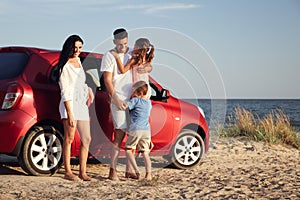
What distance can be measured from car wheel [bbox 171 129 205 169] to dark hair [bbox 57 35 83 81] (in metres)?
2.30

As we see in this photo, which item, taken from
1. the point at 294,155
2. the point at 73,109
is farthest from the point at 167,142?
the point at 294,155

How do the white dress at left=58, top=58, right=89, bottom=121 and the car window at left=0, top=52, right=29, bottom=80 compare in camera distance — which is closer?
the white dress at left=58, top=58, right=89, bottom=121

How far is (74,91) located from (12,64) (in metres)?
0.93

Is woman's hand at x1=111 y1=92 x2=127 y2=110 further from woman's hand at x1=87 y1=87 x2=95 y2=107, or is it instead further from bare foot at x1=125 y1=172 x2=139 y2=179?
bare foot at x1=125 y1=172 x2=139 y2=179

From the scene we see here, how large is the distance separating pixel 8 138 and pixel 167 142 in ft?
8.14

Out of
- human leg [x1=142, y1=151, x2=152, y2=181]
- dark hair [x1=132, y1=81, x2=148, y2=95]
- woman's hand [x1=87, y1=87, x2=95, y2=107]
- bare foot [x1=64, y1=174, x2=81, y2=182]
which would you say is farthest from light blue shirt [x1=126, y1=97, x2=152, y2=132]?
bare foot [x1=64, y1=174, x2=81, y2=182]

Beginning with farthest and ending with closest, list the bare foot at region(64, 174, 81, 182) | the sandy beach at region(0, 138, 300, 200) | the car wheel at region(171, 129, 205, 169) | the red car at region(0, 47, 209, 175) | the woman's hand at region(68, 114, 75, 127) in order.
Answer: the car wheel at region(171, 129, 205, 169) < the bare foot at region(64, 174, 81, 182) < the woman's hand at region(68, 114, 75, 127) < the red car at region(0, 47, 209, 175) < the sandy beach at region(0, 138, 300, 200)

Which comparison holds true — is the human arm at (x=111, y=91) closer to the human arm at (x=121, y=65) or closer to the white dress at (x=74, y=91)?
the human arm at (x=121, y=65)

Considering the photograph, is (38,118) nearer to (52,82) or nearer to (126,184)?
(52,82)

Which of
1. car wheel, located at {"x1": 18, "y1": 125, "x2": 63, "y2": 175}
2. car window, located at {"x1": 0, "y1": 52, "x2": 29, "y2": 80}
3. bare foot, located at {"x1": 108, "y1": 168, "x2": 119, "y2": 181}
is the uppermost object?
car window, located at {"x1": 0, "y1": 52, "x2": 29, "y2": 80}

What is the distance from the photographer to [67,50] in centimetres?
666

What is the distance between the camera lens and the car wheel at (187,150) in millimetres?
8026

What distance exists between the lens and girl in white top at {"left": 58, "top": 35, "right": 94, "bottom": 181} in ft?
21.5

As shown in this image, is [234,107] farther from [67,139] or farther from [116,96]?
[67,139]
